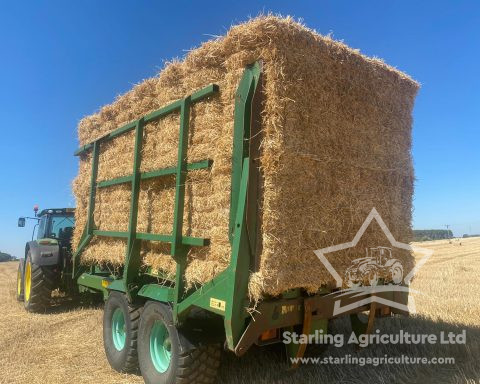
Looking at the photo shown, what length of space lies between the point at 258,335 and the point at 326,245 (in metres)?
1.07

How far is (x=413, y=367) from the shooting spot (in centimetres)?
474

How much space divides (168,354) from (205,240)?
4.59ft

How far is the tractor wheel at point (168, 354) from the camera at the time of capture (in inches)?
161

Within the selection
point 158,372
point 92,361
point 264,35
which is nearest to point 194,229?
point 158,372

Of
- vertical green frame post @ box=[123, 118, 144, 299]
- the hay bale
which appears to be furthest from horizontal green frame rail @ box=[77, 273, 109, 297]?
the hay bale

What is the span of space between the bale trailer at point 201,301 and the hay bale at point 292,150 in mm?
105

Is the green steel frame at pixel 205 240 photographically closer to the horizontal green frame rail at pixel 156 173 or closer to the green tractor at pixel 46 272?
the horizontal green frame rail at pixel 156 173

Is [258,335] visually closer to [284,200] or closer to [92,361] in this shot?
[284,200]

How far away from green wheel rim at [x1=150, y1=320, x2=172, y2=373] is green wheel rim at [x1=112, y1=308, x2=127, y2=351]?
802 millimetres

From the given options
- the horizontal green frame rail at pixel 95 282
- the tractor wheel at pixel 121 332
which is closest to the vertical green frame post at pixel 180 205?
the tractor wheel at pixel 121 332

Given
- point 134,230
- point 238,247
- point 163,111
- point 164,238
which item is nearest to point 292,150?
point 238,247

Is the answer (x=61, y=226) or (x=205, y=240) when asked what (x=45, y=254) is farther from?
(x=205, y=240)

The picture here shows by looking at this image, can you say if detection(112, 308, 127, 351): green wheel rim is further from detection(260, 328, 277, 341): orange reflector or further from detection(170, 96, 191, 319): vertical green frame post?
detection(260, 328, 277, 341): orange reflector

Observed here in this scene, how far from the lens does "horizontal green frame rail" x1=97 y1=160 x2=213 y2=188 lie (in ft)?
14.1
